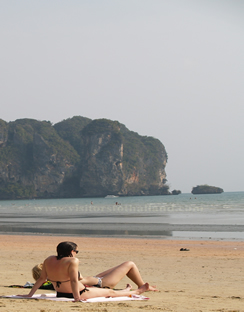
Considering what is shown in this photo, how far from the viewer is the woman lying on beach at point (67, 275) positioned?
17.3 feet

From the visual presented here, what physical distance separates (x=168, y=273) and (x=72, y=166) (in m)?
154

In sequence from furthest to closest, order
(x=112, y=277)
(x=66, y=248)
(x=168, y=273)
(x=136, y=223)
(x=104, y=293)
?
(x=136, y=223) → (x=168, y=273) → (x=112, y=277) → (x=104, y=293) → (x=66, y=248)

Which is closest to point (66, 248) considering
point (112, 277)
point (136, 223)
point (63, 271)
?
point (63, 271)

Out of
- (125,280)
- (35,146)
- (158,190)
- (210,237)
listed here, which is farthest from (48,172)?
(125,280)

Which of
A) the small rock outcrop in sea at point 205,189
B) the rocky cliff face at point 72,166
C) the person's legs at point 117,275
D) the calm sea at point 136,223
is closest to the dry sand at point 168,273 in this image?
the person's legs at point 117,275

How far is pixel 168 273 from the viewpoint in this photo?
9.24m

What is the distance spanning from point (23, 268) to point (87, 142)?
5821 inches

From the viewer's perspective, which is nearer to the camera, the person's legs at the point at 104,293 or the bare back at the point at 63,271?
the bare back at the point at 63,271

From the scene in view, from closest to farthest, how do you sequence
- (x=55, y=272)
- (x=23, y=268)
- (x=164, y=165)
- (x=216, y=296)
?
(x=55, y=272), (x=216, y=296), (x=23, y=268), (x=164, y=165)

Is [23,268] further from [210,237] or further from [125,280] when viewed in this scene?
[210,237]

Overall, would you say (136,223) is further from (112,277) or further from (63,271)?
(63,271)

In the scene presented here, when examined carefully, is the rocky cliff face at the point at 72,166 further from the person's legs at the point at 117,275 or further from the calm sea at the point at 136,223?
the person's legs at the point at 117,275

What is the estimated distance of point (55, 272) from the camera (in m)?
5.41

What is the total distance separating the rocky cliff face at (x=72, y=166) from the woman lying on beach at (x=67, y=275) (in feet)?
472
